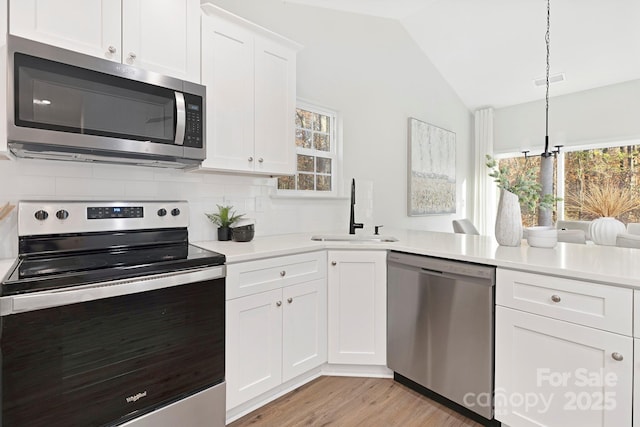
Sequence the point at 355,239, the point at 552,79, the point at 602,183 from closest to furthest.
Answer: the point at 355,239
the point at 552,79
the point at 602,183

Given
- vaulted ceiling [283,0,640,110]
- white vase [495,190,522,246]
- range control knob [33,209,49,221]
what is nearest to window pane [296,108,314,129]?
vaulted ceiling [283,0,640,110]

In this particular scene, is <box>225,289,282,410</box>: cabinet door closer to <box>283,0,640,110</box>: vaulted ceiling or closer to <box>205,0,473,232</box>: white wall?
<box>205,0,473,232</box>: white wall

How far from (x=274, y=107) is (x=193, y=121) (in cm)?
63

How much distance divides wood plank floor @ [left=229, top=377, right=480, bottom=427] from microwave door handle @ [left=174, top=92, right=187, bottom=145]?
4.93 feet

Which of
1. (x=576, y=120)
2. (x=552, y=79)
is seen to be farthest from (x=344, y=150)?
(x=576, y=120)

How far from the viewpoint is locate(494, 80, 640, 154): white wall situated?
4156 mm

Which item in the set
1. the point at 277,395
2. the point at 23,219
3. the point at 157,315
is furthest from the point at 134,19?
the point at 277,395

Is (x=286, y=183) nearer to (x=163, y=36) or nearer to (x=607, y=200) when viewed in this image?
(x=163, y=36)

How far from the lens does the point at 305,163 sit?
2.82m

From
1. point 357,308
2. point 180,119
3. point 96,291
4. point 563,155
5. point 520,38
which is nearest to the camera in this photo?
point 96,291

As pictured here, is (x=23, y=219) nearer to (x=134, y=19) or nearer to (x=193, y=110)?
(x=193, y=110)

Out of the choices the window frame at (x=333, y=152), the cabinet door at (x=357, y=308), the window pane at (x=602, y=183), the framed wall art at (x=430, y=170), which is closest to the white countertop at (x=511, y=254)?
the cabinet door at (x=357, y=308)

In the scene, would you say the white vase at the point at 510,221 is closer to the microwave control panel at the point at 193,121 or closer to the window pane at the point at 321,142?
the window pane at the point at 321,142

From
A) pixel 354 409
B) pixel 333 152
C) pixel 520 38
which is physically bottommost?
→ pixel 354 409
